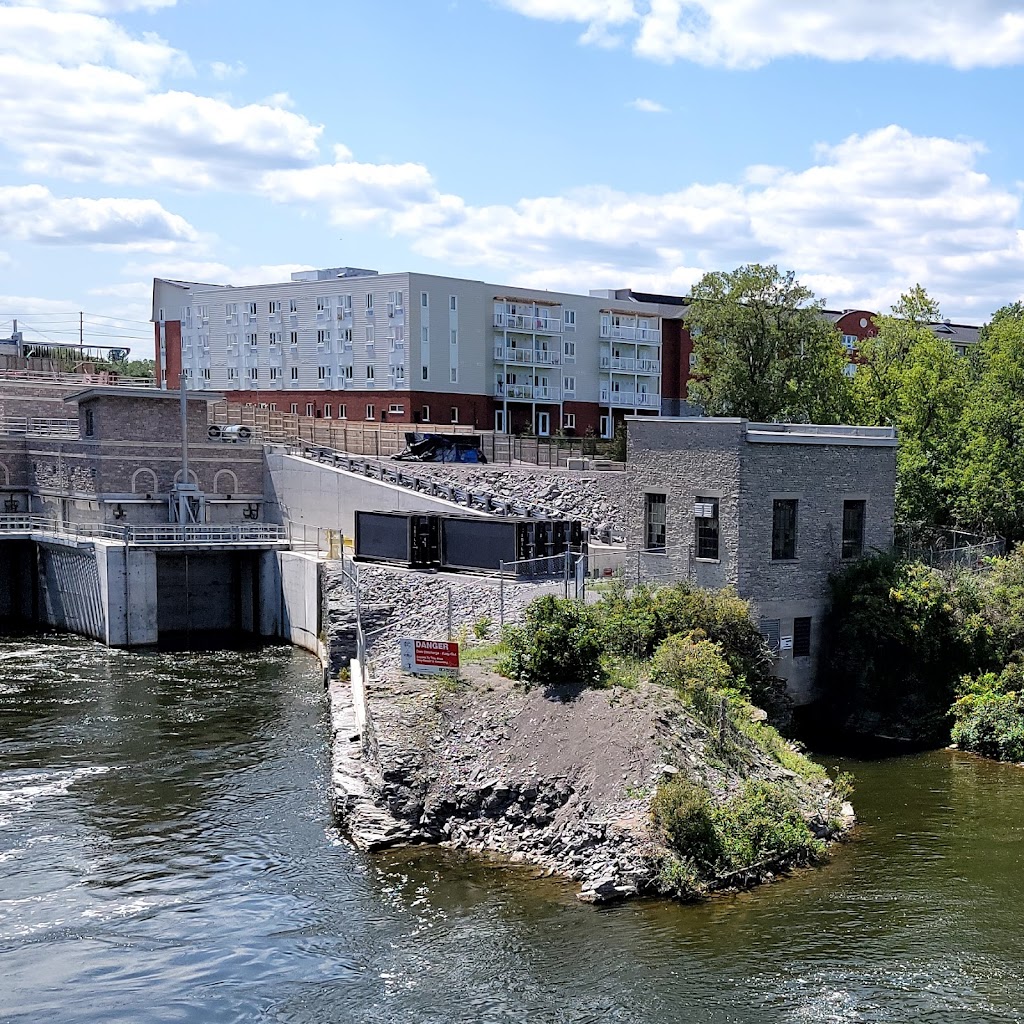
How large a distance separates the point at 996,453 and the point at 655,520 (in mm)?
17905

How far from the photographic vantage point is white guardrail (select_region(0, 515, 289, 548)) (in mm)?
49906

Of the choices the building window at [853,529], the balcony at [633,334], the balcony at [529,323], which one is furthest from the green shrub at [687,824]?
the balcony at [633,334]

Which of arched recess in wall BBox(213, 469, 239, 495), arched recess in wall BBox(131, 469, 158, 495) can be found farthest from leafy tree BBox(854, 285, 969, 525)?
arched recess in wall BBox(131, 469, 158, 495)

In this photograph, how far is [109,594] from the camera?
48062mm

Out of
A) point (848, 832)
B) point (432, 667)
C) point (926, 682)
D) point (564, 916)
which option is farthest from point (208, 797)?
point (926, 682)

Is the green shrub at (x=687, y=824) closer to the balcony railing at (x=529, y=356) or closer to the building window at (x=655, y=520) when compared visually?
the building window at (x=655, y=520)

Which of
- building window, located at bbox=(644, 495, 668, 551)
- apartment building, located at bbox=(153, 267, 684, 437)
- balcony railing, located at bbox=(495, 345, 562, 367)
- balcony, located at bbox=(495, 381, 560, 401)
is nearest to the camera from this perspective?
building window, located at bbox=(644, 495, 668, 551)

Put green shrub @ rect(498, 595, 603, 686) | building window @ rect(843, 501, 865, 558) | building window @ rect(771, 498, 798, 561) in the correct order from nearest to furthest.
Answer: green shrub @ rect(498, 595, 603, 686) < building window @ rect(771, 498, 798, 561) < building window @ rect(843, 501, 865, 558)

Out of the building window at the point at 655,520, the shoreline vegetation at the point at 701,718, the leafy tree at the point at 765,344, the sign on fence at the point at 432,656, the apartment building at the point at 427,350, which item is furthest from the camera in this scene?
the apartment building at the point at 427,350

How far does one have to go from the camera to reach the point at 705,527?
34250 mm

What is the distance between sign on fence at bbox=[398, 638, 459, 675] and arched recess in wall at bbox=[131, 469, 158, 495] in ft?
116

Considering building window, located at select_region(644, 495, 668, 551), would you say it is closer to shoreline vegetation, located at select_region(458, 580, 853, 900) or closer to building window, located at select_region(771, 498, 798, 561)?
shoreline vegetation, located at select_region(458, 580, 853, 900)

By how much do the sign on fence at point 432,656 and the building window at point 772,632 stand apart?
9.88 meters

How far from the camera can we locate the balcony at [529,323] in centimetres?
8481
